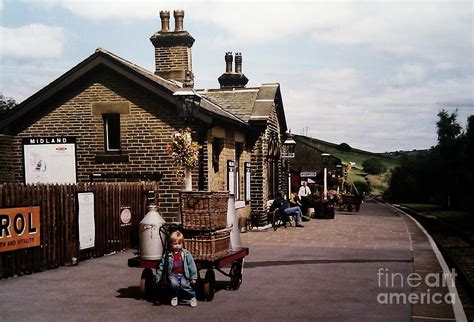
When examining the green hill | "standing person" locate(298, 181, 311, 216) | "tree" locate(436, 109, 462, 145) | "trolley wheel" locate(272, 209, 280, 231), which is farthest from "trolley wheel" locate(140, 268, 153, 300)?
the green hill

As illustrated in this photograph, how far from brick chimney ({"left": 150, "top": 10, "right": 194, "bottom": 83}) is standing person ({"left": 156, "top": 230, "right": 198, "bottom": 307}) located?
11800 mm

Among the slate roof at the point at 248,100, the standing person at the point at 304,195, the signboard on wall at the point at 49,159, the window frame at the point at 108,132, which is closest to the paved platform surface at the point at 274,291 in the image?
the window frame at the point at 108,132

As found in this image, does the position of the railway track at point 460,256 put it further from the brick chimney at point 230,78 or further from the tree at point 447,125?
the tree at point 447,125

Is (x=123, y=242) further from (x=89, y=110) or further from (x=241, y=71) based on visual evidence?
(x=241, y=71)

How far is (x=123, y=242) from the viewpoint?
1331cm

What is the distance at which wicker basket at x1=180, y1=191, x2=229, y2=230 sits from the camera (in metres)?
7.79

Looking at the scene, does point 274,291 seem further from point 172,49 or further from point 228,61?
point 228,61

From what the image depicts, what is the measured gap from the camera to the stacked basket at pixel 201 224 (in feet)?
25.4

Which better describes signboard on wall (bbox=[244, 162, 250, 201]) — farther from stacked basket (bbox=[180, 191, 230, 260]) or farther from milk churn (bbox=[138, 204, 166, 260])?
stacked basket (bbox=[180, 191, 230, 260])

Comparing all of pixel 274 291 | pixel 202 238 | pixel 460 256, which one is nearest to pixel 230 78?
pixel 460 256

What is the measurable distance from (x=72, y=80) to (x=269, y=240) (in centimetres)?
707

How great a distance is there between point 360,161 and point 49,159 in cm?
11007

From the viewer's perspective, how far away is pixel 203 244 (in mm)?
7754

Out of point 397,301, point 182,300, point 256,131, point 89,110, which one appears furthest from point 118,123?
point 397,301
